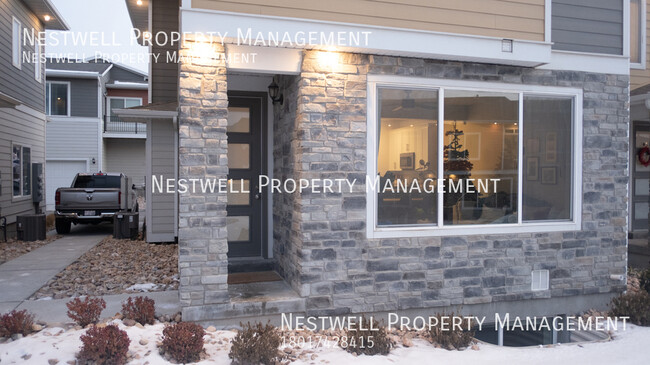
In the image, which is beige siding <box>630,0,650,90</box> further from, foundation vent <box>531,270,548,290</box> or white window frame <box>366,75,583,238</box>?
foundation vent <box>531,270,548,290</box>

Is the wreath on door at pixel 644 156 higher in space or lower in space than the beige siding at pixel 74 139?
lower

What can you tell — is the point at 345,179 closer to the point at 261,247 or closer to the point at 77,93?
the point at 261,247

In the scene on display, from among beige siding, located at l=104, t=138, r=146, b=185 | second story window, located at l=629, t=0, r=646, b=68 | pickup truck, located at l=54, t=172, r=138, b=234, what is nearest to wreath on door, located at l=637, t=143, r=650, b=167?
second story window, located at l=629, t=0, r=646, b=68

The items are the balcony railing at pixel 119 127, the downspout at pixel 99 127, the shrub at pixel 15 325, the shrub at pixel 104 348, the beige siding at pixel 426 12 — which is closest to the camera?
the shrub at pixel 104 348

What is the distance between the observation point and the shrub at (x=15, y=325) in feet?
14.1

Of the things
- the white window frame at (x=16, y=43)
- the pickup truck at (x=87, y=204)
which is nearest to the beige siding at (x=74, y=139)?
the white window frame at (x=16, y=43)

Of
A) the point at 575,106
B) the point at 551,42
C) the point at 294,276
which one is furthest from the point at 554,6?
the point at 294,276

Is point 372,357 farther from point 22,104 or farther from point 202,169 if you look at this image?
point 22,104

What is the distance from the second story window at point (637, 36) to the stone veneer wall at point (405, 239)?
10.5 feet

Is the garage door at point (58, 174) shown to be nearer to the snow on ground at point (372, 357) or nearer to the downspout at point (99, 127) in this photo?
the downspout at point (99, 127)

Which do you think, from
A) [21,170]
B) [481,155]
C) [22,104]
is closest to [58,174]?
[21,170]

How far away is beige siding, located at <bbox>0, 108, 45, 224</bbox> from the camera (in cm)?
1125

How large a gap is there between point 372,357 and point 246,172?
3.10 meters

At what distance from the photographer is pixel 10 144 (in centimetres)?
1174
